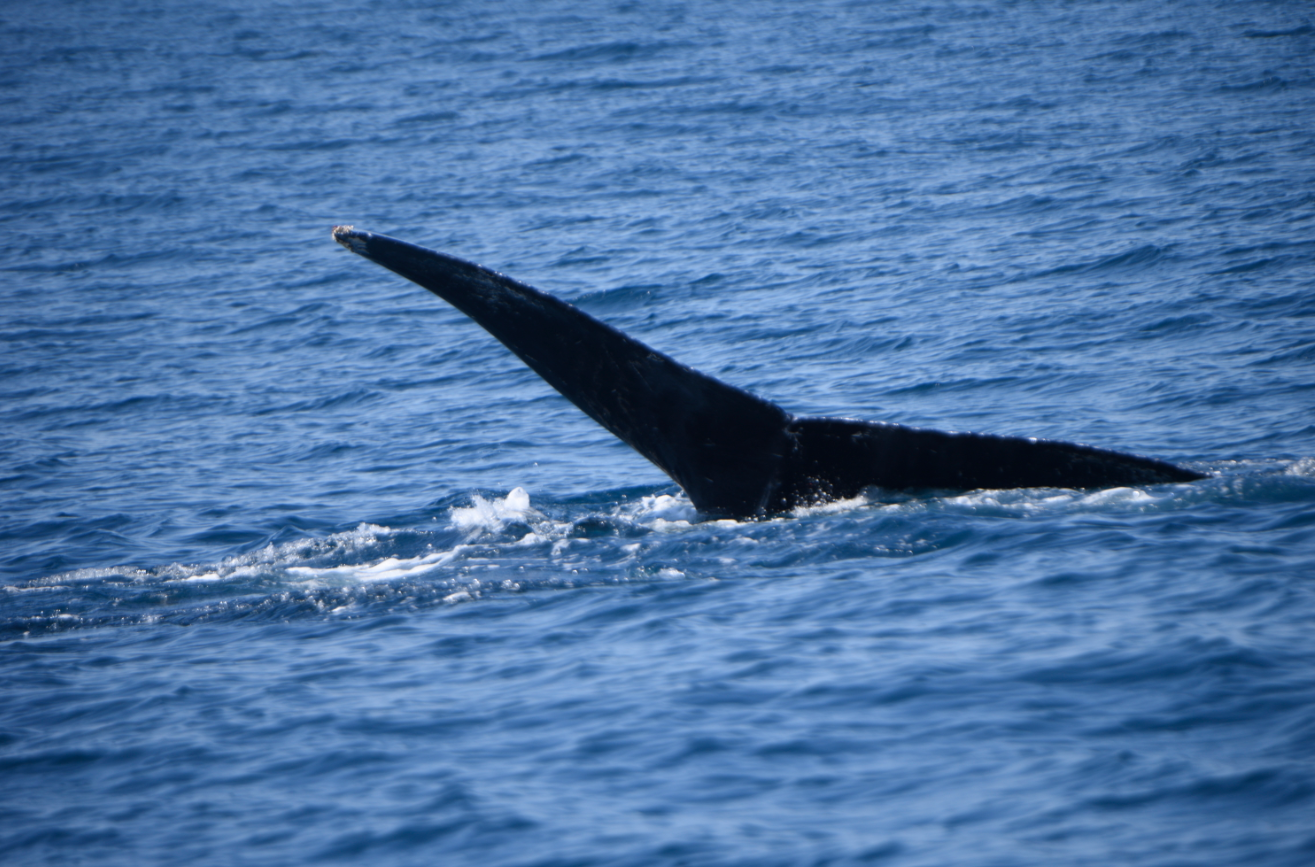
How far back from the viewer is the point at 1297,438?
9.88 m

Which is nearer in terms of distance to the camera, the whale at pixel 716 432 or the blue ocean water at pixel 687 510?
the blue ocean water at pixel 687 510

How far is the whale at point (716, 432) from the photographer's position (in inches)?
289

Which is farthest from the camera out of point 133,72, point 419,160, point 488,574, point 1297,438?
point 133,72

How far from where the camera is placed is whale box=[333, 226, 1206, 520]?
289 inches

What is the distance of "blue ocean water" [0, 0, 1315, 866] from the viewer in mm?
5418

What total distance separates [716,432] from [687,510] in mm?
1871

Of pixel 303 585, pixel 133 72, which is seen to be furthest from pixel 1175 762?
pixel 133 72

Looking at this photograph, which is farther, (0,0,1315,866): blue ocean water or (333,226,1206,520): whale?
(333,226,1206,520): whale

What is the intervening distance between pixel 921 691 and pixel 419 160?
27.4 metres

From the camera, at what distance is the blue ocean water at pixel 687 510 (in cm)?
542

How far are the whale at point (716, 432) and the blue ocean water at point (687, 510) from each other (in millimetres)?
294

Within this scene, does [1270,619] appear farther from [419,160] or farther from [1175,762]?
[419,160]

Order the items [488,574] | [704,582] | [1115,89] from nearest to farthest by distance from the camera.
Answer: [704,582]
[488,574]
[1115,89]

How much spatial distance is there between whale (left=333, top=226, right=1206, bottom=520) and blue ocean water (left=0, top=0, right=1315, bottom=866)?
294mm
